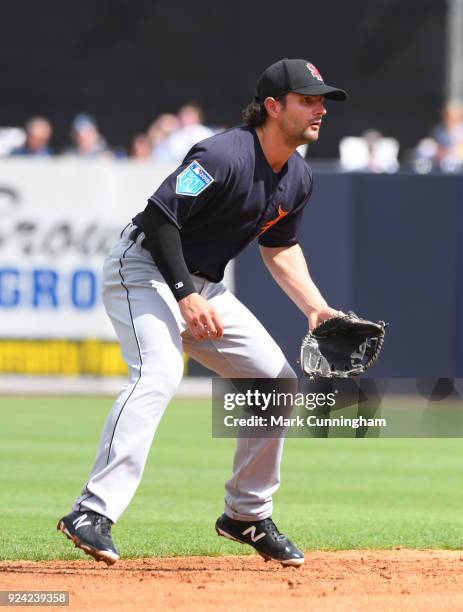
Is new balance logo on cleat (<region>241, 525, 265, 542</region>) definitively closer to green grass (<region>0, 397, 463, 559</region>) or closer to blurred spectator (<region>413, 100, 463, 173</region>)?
green grass (<region>0, 397, 463, 559</region>)

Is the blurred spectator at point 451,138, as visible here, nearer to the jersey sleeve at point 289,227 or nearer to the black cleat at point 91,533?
the jersey sleeve at point 289,227

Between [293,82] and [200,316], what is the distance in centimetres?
102

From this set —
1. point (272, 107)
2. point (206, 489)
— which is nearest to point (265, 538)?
point (272, 107)

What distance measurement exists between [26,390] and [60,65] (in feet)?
16.9

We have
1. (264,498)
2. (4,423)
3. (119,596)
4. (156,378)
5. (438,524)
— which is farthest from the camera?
(4,423)

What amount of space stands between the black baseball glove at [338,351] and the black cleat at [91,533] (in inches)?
47.3

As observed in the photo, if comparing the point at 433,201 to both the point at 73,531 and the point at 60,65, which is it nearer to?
the point at 60,65

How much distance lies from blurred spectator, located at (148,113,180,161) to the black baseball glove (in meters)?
8.65

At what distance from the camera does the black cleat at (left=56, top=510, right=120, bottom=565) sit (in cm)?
505

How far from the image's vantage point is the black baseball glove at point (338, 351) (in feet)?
19.0

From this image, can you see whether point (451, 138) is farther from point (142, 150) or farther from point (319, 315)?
point (319, 315)

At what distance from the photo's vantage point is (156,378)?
5.23m

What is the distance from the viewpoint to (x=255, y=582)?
5297mm

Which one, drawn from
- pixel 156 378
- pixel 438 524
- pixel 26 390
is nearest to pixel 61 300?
pixel 26 390
